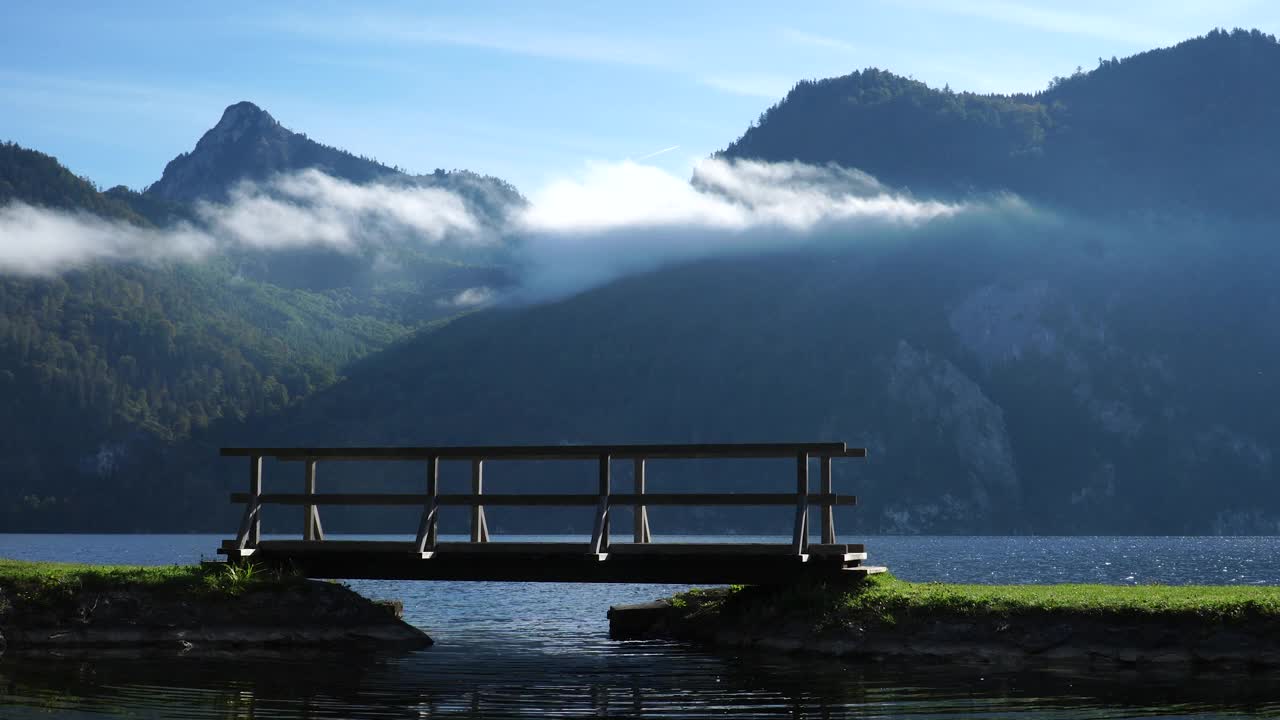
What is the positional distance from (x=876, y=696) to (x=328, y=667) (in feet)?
30.8

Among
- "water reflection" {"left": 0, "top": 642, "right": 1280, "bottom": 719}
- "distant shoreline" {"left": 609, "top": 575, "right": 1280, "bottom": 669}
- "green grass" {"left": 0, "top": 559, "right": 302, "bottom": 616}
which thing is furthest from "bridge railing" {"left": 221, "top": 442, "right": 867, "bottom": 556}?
"water reflection" {"left": 0, "top": 642, "right": 1280, "bottom": 719}

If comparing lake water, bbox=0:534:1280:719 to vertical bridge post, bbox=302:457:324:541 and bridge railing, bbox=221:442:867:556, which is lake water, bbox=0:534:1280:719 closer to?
bridge railing, bbox=221:442:867:556

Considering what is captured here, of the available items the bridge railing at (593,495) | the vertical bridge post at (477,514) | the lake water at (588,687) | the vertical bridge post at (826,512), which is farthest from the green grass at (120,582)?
the vertical bridge post at (826,512)

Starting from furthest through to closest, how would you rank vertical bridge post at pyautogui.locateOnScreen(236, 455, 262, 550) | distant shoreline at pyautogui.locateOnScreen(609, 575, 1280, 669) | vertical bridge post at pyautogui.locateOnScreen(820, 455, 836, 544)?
vertical bridge post at pyautogui.locateOnScreen(236, 455, 262, 550) < vertical bridge post at pyautogui.locateOnScreen(820, 455, 836, 544) < distant shoreline at pyautogui.locateOnScreen(609, 575, 1280, 669)

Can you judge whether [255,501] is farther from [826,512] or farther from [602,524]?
[826,512]

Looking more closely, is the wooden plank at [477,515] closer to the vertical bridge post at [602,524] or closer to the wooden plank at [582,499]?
the wooden plank at [582,499]

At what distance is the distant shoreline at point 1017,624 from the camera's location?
22.8 metres

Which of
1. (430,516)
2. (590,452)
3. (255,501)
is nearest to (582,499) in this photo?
(590,452)

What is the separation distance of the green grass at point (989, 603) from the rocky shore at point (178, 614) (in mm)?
7693

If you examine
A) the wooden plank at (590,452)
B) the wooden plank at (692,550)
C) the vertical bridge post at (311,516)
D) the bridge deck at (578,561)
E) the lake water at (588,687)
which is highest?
the wooden plank at (590,452)

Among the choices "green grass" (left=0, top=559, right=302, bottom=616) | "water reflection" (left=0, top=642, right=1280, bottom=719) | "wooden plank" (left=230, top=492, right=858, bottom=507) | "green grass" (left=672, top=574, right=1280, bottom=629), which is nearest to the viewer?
"water reflection" (left=0, top=642, right=1280, bottom=719)

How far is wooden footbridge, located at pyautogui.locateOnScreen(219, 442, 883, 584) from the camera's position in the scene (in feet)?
85.0

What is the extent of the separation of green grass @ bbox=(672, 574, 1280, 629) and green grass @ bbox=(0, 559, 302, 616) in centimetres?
945

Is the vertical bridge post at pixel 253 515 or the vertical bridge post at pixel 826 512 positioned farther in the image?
the vertical bridge post at pixel 253 515
